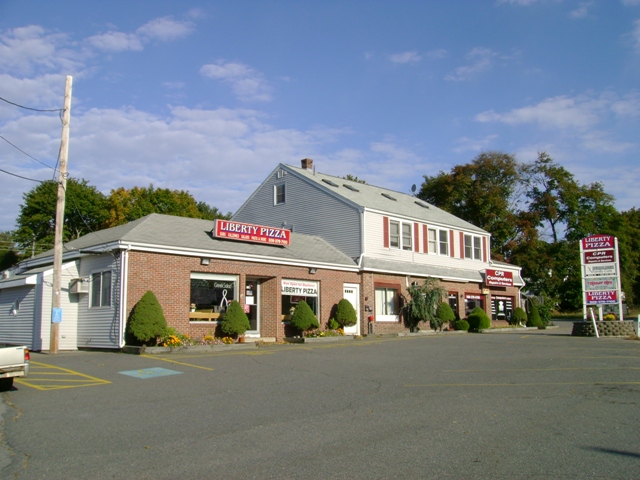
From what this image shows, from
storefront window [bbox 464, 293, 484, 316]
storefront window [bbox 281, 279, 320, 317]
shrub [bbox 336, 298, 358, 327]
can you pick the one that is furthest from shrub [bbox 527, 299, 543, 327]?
storefront window [bbox 281, 279, 320, 317]

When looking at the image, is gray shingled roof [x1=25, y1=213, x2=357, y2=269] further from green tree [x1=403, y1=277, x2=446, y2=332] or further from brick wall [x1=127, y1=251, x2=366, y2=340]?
green tree [x1=403, y1=277, x2=446, y2=332]

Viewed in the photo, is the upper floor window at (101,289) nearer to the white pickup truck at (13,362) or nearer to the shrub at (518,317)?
the white pickup truck at (13,362)

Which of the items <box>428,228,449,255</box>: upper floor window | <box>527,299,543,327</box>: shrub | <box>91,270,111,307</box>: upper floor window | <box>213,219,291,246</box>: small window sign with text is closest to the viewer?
<box>91,270,111,307</box>: upper floor window

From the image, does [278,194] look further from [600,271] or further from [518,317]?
[518,317]

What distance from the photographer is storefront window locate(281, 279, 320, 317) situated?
25.6 m

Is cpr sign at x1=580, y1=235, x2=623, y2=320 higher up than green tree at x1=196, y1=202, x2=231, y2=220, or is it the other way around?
green tree at x1=196, y1=202, x2=231, y2=220

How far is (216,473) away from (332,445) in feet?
5.76

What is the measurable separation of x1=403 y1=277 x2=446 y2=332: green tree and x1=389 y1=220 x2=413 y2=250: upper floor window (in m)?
2.29

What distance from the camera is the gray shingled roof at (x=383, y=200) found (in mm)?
32438

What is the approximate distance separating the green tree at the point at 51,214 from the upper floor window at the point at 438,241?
31789 millimetres

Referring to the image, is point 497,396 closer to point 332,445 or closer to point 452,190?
point 332,445

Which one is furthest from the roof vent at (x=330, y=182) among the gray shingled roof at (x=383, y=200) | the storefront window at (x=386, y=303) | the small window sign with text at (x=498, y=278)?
the small window sign with text at (x=498, y=278)

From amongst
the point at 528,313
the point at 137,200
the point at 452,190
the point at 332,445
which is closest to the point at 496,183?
the point at 452,190

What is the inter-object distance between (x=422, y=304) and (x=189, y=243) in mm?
14453
